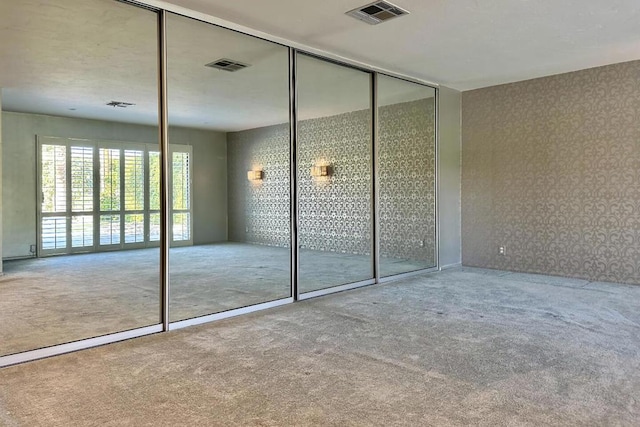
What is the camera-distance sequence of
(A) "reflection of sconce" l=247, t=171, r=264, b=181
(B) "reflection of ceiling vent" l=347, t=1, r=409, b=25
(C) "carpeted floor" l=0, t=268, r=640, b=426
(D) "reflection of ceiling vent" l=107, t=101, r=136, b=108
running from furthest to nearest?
(A) "reflection of sconce" l=247, t=171, r=264, b=181
(D) "reflection of ceiling vent" l=107, t=101, r=136, b=108
(B) "reflection of ceiling vent" l=347, t=1, r=409, b=25
(C) "carpeted floor" l=0, t=268, r=640, b=426

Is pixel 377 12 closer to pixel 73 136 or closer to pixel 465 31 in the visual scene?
pixel 465 31

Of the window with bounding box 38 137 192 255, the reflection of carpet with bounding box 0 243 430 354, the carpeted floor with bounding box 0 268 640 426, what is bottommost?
the carpeted floor with bounding box 0 268 640 426

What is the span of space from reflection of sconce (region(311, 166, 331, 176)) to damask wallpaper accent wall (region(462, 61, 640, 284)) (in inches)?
87.5

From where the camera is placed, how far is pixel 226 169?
9359 millimetres

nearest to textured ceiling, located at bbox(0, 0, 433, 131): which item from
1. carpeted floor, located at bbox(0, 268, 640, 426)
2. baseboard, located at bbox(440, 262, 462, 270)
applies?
baseboard, located at bbox(440, 262, 462, 270)

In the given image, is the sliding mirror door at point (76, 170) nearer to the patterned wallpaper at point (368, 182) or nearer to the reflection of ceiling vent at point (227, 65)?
the reflection of ceiling vent at point (227, 65)

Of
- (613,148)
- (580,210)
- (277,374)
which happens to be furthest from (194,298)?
(613,148)

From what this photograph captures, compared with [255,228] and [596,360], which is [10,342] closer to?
[596,360]

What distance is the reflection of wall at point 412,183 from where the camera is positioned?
6.84 m

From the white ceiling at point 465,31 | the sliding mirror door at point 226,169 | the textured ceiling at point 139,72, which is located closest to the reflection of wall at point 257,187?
the sliding mirror door at point 226,169

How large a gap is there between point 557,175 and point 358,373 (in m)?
4.80

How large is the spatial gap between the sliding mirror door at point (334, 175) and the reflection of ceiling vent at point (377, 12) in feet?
4.10

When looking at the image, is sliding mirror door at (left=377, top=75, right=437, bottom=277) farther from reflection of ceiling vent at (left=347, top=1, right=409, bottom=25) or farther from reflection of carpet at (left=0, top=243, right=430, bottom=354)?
reflection of ceiling vent at (left=347, top=1, right=409, bottom=25)

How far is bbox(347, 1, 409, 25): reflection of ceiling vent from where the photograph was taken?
3882 mm
